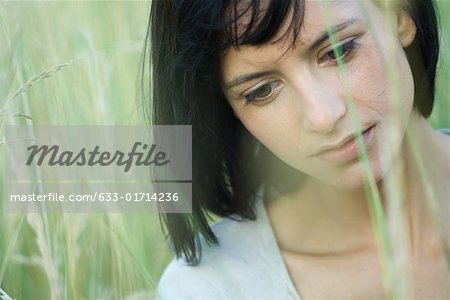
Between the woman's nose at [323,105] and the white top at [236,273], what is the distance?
1.53 ft

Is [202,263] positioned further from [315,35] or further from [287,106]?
[315,35]

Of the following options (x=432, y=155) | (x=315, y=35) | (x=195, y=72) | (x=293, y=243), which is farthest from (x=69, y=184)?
(x=432, y=155)

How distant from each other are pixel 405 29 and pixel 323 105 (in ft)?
1.05

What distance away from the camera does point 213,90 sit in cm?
153

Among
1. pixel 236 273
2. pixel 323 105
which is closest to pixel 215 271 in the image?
pixel 236 273

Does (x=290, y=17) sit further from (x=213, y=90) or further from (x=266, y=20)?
(x=213, y=90)

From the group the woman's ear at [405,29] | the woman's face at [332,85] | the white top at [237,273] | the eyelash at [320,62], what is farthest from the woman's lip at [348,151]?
the white top at [237,273]

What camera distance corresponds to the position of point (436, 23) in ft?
5.27

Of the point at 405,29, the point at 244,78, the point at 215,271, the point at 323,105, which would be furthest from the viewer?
the point at 215,271

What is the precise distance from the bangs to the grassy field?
12.9 inches

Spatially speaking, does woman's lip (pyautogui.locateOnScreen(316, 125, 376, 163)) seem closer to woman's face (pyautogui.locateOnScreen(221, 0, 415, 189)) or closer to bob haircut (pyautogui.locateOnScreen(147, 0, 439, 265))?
woman's face (pyautogui.locateOnScreen(221, 0, 415, 189))

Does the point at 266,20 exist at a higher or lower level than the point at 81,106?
higher

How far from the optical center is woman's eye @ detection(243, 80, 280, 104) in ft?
4.49

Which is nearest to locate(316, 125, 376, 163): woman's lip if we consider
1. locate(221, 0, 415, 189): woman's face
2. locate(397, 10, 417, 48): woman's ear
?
locate(221, 0, 415, 189): woman's face
